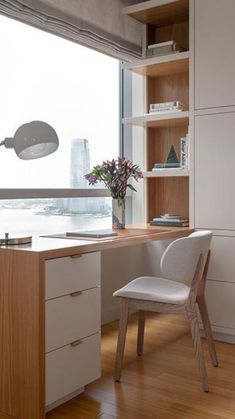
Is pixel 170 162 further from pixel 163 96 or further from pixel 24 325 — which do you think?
pixel 24 325

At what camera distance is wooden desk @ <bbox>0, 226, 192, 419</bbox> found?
1.95 meters

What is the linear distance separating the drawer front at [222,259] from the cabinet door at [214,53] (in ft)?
2.81

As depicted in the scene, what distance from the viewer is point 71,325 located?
2.13m

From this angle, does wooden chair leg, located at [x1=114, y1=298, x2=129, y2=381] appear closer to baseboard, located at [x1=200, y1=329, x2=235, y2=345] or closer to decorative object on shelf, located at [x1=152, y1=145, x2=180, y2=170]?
baseboard, located at [x1=200, y1=329, x2=235, y2=345]

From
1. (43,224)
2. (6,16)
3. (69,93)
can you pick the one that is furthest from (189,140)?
(6,16)

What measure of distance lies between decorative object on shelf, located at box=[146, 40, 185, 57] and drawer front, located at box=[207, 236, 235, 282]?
1331mm

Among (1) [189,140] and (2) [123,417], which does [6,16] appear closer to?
(1) [189,140]

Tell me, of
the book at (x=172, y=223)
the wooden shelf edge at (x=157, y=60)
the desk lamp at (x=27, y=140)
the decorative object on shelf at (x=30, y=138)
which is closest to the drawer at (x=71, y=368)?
the desk lamp at (x=27, y=140)

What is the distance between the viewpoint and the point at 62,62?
3.20 m

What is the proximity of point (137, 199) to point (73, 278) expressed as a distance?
1.73 meters

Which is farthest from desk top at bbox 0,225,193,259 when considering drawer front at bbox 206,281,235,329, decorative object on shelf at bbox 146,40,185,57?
decorative object on shelf at bbox 146,40,185,57

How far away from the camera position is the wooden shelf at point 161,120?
10.7 ft

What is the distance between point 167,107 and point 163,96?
35 centimetres

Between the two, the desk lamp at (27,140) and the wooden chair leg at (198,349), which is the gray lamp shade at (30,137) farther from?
the wooden chair leg at (198,349)
